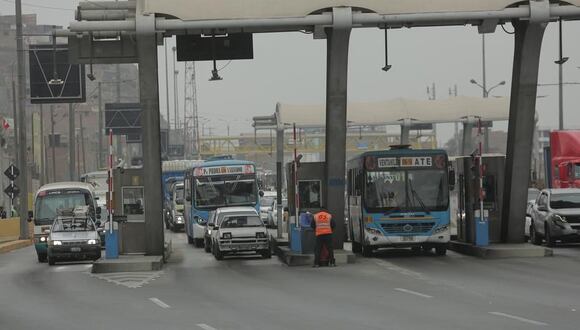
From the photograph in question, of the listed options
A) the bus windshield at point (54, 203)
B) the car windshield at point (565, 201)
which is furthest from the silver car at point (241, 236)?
the car windshield at point (565, 201)

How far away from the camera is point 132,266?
29.6 meters

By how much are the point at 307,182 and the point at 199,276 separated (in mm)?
7133

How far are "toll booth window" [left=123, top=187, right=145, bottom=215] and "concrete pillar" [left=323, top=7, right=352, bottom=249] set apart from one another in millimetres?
5510

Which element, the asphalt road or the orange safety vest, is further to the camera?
the orange safety vest

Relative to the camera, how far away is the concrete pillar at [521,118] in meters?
31.7

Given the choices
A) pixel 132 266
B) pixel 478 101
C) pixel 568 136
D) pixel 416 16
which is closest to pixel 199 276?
pixel 132 266

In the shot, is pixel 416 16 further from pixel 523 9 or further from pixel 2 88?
pixel 2 88

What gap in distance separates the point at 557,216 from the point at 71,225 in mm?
15261

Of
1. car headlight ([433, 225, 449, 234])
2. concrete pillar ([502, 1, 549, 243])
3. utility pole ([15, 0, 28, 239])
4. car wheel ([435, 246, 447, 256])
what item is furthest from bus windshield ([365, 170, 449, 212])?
utility pole ([15, 0, 28, 239])

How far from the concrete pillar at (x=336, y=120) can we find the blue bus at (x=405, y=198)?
43.6 inches

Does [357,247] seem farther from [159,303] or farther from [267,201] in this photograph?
[267,201]

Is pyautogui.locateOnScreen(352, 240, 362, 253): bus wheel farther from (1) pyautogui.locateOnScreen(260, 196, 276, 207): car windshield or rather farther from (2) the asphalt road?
(1) pyautogui.locateOnScreen(260, 196, 276, 207): car windshield

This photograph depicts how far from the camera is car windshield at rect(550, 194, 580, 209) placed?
1403 inches

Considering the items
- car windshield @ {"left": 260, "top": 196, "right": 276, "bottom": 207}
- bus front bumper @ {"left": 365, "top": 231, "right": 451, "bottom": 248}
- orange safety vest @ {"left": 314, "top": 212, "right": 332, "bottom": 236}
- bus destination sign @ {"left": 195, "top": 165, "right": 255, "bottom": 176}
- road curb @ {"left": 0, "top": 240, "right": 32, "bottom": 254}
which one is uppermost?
bus destination sign @ {"left": 195, "top": 165, "right": 255, "bottom": 176}
